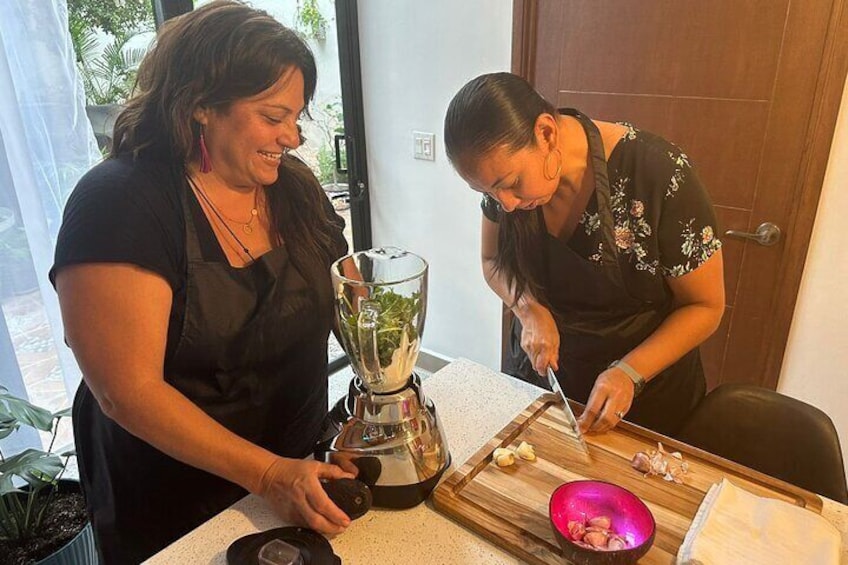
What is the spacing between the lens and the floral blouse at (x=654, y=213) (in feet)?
3.68

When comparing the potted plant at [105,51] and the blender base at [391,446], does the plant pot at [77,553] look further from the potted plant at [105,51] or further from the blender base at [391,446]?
the potted plant at [105,51]

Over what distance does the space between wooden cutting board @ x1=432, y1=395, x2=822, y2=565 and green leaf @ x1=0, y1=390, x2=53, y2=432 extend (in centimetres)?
101

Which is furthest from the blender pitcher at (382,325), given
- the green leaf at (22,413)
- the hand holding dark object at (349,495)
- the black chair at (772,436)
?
the green leaf at (22,413)

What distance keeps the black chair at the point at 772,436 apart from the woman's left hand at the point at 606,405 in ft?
0.72

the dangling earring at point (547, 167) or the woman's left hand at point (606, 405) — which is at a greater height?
the dangling earring at point (547, 167)

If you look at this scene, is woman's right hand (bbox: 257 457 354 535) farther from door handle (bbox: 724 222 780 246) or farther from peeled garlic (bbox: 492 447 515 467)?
door handle (bbox: 724 222 780 246)

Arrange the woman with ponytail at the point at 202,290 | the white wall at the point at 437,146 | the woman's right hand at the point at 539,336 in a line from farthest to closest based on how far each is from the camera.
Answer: the white wall at the point at 437,146 → the woman's right hand at the point at 539,336 → the woman with ponytail at the point at 202,290

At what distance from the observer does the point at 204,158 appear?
101cm

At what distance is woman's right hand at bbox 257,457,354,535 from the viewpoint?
33.0 inches

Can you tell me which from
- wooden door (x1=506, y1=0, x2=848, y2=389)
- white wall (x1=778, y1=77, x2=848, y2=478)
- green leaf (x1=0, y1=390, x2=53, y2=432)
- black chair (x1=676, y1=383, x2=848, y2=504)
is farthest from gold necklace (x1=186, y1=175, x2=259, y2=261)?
white wall (x1=778, y1=77, x2=848, y2=478)

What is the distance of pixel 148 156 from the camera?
0.98 metres

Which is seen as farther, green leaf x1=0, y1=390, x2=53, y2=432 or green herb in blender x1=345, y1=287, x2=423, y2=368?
green leaf x1=0, y1=390, x2=53, y2=432

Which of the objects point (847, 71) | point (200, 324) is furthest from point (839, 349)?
point (200, 324)

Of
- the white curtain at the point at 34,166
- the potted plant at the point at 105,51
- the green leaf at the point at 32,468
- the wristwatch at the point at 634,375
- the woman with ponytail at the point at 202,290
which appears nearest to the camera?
the woman with ponytail at the point at 202,290
